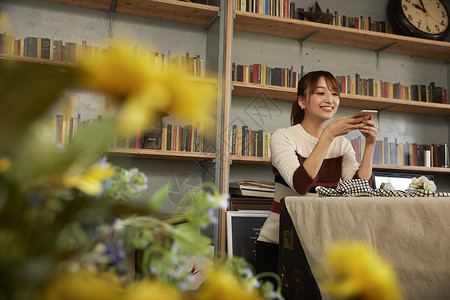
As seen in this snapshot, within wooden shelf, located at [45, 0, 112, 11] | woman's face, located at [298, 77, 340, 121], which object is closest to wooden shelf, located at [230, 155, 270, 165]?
woman's face, located at [298, 77, 340, 121]

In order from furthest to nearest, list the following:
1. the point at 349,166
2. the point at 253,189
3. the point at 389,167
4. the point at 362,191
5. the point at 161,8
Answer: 1. the point at 389,167
2. the point at 161,8
3. the point at 253,189
4. the point at 349,166
5. the point at 362,191

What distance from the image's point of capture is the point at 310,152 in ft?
6.41

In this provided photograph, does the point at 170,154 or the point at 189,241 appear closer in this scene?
the point at 189,241

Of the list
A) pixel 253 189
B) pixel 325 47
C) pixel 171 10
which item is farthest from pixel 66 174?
pixel 325 47

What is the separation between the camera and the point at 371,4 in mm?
3727

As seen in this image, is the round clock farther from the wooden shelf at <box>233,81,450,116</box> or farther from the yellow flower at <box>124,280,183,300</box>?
the yellow flower at <box>124,280,183,300</box>

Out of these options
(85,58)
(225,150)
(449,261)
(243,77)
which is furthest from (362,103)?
(85,58)

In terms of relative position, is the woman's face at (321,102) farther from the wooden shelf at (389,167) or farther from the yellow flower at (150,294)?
the yellow flower at (150,294)

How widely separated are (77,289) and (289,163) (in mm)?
1619

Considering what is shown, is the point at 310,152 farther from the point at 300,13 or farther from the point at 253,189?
the point at 300,13

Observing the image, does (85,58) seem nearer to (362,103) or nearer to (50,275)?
(50,275)

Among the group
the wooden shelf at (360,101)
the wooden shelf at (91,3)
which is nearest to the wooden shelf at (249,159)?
the wooden shelf at (360,101)

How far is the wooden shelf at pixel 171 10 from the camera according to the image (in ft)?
9.58

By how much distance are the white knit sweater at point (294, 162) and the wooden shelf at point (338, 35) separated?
1363 millimetres
